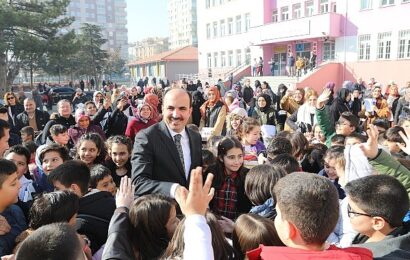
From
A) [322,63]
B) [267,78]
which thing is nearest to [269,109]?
[322,63]

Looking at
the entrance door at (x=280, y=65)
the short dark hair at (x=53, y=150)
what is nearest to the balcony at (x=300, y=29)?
the entrance door at (x=280, y=65)

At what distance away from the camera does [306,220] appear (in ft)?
5.06

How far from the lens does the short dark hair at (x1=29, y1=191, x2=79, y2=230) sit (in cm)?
210

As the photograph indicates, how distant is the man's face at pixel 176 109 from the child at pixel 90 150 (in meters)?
1.66

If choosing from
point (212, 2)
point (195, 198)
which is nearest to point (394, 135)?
point (195, 198)

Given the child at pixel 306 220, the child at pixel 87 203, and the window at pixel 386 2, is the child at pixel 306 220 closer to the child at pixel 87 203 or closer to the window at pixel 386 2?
the child at pixel 87 203

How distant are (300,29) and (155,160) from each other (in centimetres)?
2474

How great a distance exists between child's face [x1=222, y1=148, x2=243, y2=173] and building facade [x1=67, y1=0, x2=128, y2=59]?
4269 inches

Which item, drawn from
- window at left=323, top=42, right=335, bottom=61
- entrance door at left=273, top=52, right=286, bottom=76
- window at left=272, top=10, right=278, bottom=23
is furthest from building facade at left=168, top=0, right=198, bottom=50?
window at left=323, top=42, right=335, bottom=61

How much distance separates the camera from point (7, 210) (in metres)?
2.52

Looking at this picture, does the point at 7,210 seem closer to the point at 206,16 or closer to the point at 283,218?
the point at 283,218

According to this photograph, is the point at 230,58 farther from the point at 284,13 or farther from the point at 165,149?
the point at 165,149

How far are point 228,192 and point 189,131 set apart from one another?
0.71m

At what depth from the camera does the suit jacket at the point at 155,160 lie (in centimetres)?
254
